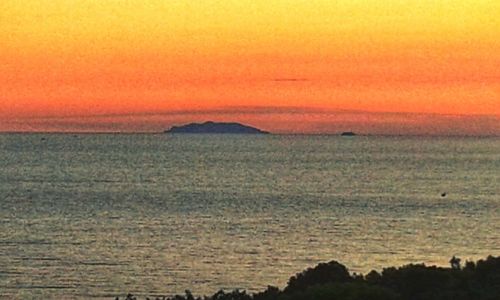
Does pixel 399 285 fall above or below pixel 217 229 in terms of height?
above

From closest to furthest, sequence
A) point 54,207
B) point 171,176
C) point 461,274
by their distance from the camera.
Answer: point 461,274, point 54,207, point 171,176

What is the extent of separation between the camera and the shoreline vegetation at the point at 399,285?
24297mm

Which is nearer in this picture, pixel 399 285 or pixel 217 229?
pixel 399 285

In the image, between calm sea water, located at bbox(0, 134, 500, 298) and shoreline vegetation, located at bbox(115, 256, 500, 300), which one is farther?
calm sea water, located at bbox(0, 134, 500, 298)

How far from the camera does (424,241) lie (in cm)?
6750

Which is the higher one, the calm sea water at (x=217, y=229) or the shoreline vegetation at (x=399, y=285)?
the shoreline vegetation at (x=399, y=285)

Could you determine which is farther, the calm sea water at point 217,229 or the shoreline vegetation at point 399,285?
the calm sea water at point 217,229

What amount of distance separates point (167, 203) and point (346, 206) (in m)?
16.1

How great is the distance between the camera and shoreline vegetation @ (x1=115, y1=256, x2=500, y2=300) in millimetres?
24297

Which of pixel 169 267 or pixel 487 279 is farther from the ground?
pixel 487 279

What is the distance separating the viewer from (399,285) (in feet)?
87.7

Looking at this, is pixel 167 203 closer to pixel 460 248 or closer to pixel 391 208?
pixel 391 208

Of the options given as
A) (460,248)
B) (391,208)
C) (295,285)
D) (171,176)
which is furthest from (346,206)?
(295,285)

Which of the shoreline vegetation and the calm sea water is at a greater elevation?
the shoreline vegetation
